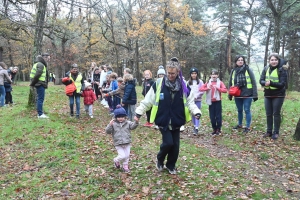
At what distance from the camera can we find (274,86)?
24.2ft

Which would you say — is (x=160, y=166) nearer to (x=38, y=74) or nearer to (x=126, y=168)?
(x=126, y=168)

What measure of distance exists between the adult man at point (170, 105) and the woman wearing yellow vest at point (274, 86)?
3427 millimetres

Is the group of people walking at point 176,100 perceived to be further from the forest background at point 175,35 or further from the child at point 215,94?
the forest background at point 175,35

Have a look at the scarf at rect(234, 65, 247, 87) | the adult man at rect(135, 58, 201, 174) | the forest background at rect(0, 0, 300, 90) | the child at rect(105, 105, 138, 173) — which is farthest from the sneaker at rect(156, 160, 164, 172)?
the forest background at rect(0, 0, 300, 90)

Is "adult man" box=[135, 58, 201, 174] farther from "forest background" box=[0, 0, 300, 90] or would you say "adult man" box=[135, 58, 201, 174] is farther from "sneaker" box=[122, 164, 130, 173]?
"forest background" box=[0, 0, 300, 90]

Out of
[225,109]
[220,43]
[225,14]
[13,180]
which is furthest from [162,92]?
[220,43]

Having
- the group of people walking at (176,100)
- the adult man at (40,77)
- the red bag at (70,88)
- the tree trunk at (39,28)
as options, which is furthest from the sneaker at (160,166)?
the tree trunk at (39,28)

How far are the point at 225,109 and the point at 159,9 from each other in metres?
16.9

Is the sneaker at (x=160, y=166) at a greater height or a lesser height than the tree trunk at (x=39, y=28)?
lesser

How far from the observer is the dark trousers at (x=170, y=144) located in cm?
506

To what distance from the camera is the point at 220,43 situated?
3456 cm

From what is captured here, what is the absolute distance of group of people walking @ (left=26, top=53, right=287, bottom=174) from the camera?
5.02 m

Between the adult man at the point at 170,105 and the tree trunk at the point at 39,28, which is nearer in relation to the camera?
the adult man at the point at 170,105

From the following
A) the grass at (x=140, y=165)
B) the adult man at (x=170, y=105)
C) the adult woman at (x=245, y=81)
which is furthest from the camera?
the adult woman at (x=245, y=81)
